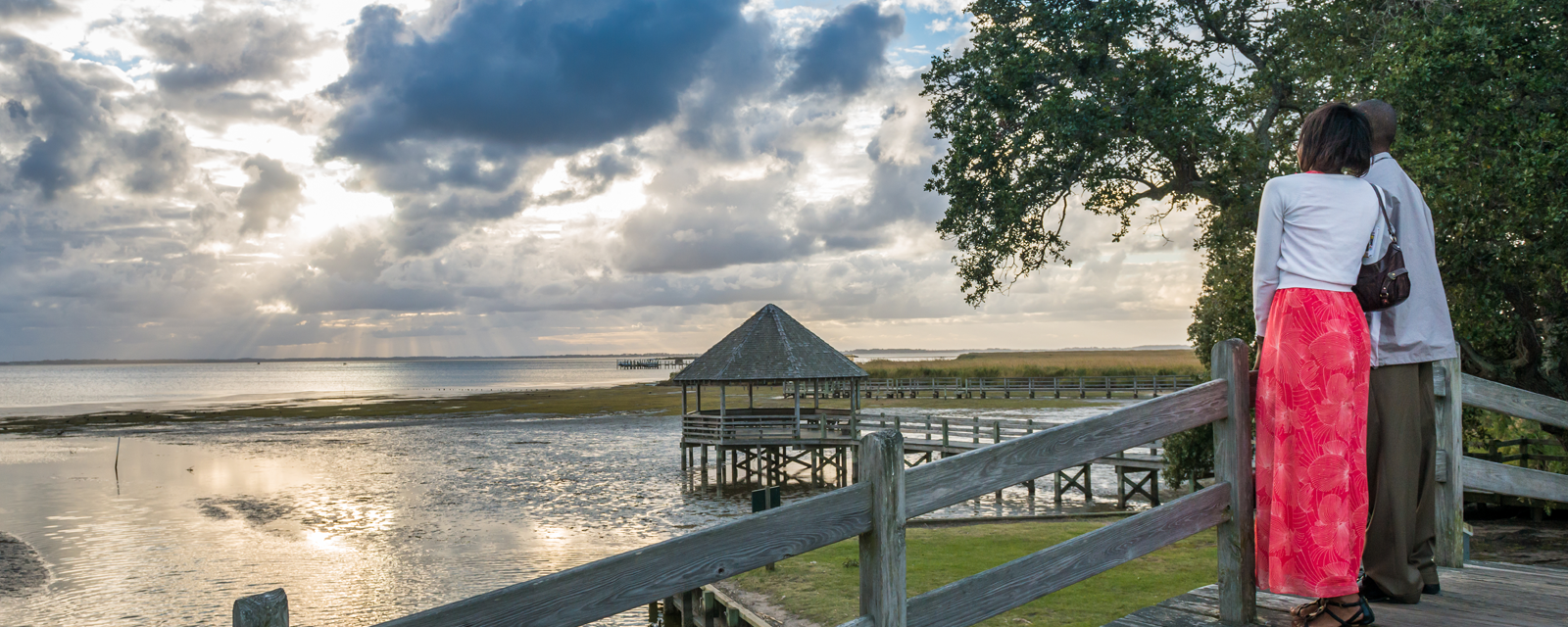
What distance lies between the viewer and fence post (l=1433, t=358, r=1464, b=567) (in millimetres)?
4758

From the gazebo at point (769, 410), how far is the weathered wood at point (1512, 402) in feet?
74.9

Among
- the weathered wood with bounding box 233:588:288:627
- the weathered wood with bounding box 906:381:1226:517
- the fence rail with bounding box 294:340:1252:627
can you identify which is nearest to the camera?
the weathered wood with bounding box 233:588:288:627

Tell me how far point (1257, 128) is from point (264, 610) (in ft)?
53.1

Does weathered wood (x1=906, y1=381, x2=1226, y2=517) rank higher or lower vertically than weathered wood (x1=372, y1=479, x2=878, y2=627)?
higher

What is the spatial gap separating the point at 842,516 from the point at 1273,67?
1515 cm

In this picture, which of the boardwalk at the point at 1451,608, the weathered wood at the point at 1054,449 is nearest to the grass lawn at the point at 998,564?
the boardwalk at the point at 1451,608

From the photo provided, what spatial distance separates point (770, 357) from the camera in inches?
1235

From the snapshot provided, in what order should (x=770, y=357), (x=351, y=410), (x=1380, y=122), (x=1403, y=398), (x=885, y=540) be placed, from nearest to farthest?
1. (x=885, y=540)
2. (x=1403, y=398)
3. (x=1380, y=122)
4. (x=770, y=357)
5. (x=351, y=410)

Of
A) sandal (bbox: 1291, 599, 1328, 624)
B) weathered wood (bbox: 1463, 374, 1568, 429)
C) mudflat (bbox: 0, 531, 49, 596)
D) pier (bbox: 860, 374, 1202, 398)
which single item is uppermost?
weathered wood (bbox: 1463, 374, 1568, 429)

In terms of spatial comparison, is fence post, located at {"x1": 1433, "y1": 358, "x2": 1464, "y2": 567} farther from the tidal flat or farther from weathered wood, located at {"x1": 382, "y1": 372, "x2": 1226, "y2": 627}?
the tidal flat

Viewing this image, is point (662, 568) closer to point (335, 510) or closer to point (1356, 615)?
point (1356, 615)

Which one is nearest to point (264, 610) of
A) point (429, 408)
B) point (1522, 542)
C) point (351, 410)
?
point (1522, 542)

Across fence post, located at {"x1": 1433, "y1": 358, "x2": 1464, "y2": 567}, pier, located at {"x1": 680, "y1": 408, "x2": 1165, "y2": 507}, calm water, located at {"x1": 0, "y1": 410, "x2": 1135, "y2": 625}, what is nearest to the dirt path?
fence post, located at {"x1": 1433, "y1": 358, "x2": 1464, "y2": 567}

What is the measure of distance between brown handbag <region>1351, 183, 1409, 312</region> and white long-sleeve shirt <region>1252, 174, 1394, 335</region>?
1.4 inches
